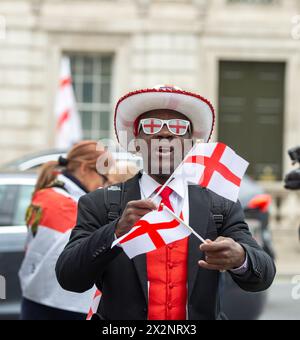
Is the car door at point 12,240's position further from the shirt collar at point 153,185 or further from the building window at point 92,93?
the building window at point 92,93

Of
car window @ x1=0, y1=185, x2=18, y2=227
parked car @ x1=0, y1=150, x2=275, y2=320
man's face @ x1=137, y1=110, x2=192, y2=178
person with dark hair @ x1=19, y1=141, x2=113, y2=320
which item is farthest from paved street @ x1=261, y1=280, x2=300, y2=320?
man's face @ x1=137, y1=110, x2=192, y2=178

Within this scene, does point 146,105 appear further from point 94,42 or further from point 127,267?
point 94,42

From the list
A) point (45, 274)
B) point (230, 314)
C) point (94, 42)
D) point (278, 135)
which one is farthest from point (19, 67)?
point (45, 274)

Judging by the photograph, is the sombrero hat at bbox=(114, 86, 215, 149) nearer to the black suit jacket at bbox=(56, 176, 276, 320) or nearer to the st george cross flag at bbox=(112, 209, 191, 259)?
the black suit jacket at bbox=(56, 176, 276, 320)

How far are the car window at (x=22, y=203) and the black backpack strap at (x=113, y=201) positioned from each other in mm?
4104

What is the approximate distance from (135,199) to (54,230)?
197cm

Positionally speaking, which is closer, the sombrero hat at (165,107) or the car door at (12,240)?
the sombrero hat at (165,107)

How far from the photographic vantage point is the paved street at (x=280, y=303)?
26.4ft

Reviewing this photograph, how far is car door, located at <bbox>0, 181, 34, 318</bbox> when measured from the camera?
678 cm

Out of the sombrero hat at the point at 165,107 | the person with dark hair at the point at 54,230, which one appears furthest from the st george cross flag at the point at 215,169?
the person with dark hair at the point at 54,230

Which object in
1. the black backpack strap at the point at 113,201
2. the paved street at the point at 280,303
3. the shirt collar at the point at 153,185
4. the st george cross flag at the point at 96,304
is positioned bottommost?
the paved street at the point at 280,303

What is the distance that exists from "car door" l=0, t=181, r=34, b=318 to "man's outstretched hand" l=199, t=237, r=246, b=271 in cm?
409

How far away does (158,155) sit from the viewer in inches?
122

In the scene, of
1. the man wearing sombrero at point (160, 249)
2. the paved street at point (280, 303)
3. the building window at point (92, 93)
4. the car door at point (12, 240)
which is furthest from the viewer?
the building window at point (92, 93)
